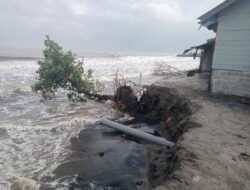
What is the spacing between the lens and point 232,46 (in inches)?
509

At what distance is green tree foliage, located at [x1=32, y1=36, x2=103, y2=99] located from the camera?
1661cm

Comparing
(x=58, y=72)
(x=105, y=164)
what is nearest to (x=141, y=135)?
(x=105, y=164)

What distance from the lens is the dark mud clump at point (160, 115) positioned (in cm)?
795

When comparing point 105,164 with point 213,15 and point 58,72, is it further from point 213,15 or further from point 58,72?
point 58,72

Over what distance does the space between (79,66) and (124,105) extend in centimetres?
348

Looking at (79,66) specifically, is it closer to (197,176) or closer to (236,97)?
(236,97)

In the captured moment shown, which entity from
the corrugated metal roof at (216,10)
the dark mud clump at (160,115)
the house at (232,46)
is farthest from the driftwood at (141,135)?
the corrugated metal roof at (216,10)

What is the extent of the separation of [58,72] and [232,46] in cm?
913

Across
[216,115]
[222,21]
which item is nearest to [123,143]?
[216,115]

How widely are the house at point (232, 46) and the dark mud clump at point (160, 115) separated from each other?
2.25 metres

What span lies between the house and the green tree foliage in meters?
7.37

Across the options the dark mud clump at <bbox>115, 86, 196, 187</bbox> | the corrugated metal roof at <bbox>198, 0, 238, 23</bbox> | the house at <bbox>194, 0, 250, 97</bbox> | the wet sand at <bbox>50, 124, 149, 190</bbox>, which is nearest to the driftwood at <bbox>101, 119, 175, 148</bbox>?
the dark mud clump at <bbox>115, 86, 196, 187</bbox>

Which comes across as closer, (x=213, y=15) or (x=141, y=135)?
(x=141, y=135)

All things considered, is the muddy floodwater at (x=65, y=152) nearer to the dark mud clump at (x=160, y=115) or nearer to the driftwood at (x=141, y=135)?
the driftwood at (x=141, y=135)
